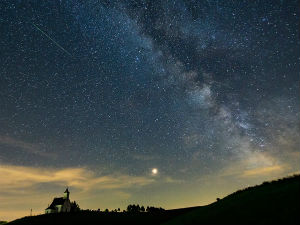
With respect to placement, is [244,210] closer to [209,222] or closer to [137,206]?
[209,222]

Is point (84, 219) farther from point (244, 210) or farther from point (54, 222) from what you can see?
point (244, 210)

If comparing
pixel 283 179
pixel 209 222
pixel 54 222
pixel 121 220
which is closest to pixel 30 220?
pixel 54 222

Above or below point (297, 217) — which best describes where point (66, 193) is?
above

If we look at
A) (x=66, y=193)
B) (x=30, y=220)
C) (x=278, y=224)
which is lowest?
(x=278, y=224)

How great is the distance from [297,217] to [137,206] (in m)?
155

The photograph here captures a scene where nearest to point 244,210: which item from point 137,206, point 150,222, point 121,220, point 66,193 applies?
point 150,222

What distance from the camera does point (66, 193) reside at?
104188mm

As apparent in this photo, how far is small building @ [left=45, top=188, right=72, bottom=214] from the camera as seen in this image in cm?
9769

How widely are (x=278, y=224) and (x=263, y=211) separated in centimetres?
408

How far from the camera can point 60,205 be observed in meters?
98.9

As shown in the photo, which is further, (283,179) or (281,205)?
(283,179)

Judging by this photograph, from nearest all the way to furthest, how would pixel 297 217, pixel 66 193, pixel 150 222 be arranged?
1. pixel 297 217
2. pixel 150 222
3. pixel 66 193

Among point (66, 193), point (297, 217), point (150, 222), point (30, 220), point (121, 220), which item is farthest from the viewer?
point (66, 193)

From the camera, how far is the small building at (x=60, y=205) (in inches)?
3846
